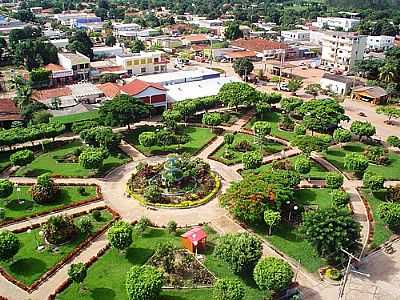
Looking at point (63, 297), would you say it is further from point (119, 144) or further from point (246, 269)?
point (119, 144)

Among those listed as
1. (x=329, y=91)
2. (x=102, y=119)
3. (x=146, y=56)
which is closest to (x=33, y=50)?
(x=146, y=56)

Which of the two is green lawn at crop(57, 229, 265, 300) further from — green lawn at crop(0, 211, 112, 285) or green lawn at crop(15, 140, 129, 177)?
green lawn at crop(15, 140, 129, 177)

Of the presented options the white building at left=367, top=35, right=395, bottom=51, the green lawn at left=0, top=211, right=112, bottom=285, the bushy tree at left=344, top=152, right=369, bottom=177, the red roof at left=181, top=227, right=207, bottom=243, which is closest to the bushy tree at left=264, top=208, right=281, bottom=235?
the red roof at left=181, top=227, right=207, bottom=243

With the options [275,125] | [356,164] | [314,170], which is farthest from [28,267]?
[275,125]

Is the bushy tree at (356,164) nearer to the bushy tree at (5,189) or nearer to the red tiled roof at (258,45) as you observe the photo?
the bushy tree at (5,189)

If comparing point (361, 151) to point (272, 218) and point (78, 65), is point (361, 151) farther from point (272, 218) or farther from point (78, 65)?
point (78, 65)

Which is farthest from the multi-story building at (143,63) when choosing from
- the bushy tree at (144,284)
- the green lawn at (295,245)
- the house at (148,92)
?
the bushy tree at (144,284)
